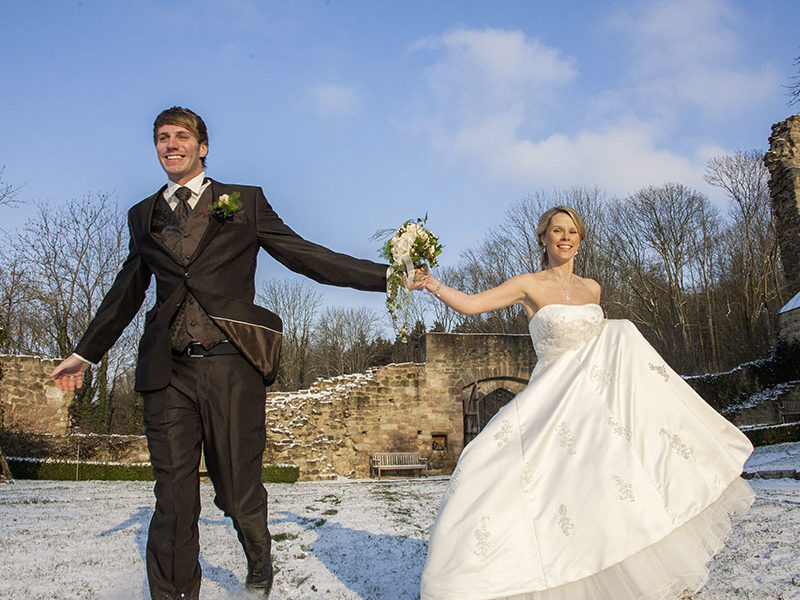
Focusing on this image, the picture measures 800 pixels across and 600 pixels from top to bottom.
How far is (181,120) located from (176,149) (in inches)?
5.7

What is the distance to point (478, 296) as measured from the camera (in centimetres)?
338

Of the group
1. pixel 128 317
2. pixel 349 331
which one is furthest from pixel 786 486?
pixel 349 331

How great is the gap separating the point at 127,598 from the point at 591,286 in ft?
10.3

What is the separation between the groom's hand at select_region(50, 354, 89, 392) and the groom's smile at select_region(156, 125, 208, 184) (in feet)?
3.39

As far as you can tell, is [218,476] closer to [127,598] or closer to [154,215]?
[127,598]

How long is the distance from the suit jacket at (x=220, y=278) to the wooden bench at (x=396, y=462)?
16007 millimetres

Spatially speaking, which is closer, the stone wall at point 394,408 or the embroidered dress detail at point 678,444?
the embroidered dress detail at point 678,444

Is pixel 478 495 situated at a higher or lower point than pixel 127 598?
higher

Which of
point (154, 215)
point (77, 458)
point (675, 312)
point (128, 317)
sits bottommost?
point (77, 458)

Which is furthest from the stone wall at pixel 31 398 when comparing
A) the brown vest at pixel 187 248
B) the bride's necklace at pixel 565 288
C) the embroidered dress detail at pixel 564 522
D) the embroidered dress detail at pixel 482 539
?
the embroidered dress detail at pixel 564 522

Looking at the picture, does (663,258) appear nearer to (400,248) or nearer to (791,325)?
(791,325)

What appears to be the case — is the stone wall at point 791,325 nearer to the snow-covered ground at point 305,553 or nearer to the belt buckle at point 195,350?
the snow-covered ground at point 305,553

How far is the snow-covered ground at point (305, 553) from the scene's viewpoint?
3.02m

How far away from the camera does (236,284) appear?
110 inches
